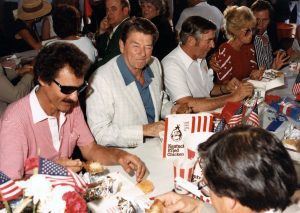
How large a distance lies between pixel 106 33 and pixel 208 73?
1606mm

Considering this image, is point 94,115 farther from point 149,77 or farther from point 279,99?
point 279,99

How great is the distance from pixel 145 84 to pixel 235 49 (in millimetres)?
1489

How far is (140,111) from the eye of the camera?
9.73 ft

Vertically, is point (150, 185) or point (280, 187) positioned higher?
point (280, 187)

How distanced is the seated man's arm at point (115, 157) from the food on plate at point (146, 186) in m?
0.04

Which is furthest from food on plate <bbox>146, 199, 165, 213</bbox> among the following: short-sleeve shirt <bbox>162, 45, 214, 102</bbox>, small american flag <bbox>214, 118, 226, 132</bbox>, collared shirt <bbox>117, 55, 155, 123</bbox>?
short-sleeve shirt <bbox>162, 45, 214, 102</bbox>

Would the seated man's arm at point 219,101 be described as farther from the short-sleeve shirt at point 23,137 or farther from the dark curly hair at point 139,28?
the short-sleeve shirt at point 23,137

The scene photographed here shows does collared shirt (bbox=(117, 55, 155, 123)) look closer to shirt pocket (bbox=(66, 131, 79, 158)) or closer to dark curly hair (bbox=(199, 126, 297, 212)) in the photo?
shirt pocket (bbox=(66, 131, 79, 158))

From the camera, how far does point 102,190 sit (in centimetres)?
200

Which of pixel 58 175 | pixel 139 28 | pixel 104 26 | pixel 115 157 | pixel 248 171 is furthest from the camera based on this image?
pixel 104 26

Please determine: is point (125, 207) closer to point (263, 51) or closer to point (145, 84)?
point (145, 84)

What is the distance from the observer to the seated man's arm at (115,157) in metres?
2.24

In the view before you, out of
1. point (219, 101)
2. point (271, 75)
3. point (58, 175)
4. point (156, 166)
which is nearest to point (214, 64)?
point (271, 75)

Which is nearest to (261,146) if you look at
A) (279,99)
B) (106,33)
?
(279,99)
